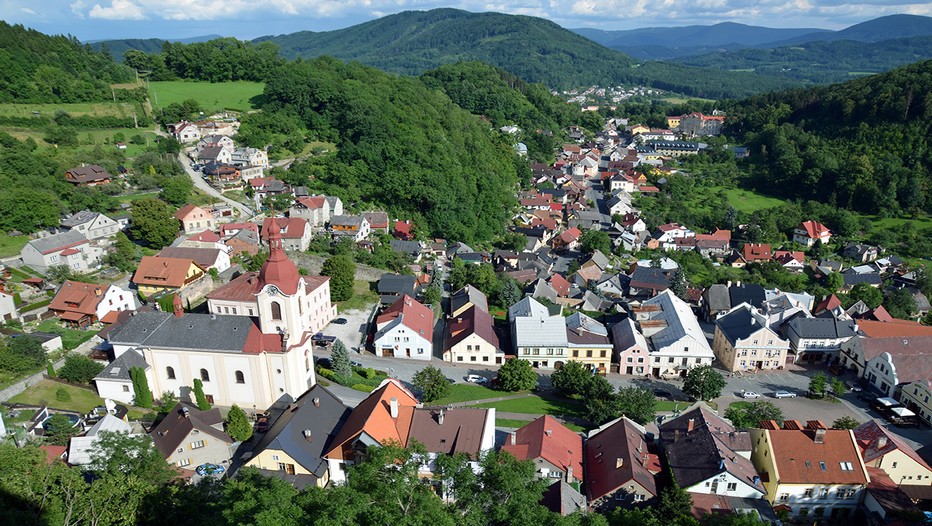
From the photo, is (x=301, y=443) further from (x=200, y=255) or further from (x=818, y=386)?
(x=818, y=386)

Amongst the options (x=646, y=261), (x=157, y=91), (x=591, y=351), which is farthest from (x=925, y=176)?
(x=157, y=91)

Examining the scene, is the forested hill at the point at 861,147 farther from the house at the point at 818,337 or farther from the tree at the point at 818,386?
the tree at the point at 818,386

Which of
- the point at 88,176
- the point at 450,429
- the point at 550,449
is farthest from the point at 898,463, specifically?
the point at 88,176

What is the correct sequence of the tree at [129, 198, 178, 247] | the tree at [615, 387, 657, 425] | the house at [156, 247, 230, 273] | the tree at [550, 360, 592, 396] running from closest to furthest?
the tree at [615, 387, 657, 425] → the tree at [550, 360, 592, 396] → the house at [156, 247, 230, 273] → the tree at [129, 198, 178, 247]

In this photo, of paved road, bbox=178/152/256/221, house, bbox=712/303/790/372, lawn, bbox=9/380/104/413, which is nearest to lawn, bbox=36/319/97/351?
lawn, bbox=9/380/104/413

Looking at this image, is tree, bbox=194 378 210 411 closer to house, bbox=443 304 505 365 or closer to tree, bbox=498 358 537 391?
house, bbox=443 304 505 365

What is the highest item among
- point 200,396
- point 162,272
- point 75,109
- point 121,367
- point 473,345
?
point 75,109
